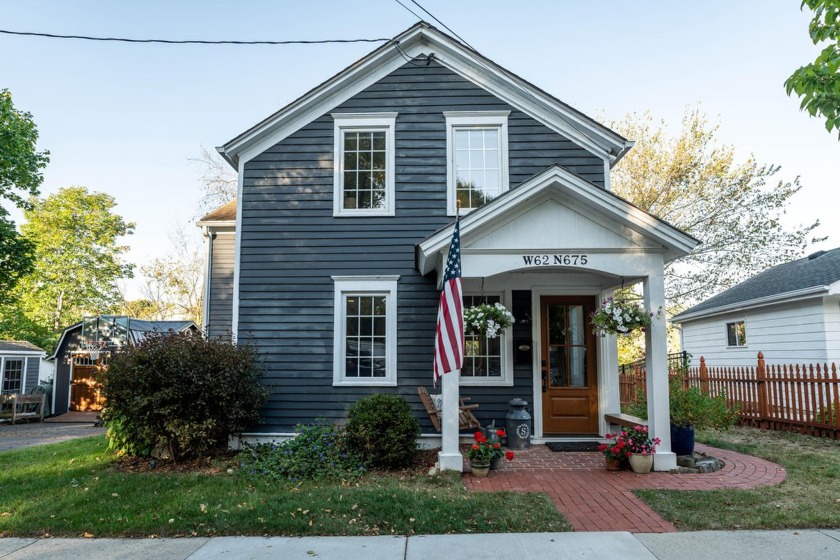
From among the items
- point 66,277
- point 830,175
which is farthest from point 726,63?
point 66,277

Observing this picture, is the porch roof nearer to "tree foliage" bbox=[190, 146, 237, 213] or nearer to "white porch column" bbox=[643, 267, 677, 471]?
"white porch column" bbox=[643, 267, 677, 471]

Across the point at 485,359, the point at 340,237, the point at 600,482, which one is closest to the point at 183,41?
the point at 340,237

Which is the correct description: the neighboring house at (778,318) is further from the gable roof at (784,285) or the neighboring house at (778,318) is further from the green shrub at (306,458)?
the green shrub at (306,458)

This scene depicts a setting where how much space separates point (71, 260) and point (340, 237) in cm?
2714

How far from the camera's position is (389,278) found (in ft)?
28.9

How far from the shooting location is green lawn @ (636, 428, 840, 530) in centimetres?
485

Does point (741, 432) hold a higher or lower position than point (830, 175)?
lower

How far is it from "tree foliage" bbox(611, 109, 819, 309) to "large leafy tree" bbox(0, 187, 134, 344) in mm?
27318

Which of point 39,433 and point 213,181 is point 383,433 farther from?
point 213,181

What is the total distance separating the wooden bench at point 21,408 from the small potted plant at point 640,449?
18011 millimetres

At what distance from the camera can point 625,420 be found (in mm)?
7727

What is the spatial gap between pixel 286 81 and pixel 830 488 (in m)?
13.1

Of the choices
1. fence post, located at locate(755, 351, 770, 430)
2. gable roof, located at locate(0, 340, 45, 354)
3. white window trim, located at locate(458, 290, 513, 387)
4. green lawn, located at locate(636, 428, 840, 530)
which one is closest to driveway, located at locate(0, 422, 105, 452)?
gable roof, located at locate(0, 340, 45, 354)

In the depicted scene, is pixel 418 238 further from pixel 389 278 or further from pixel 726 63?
pixel 726 63
